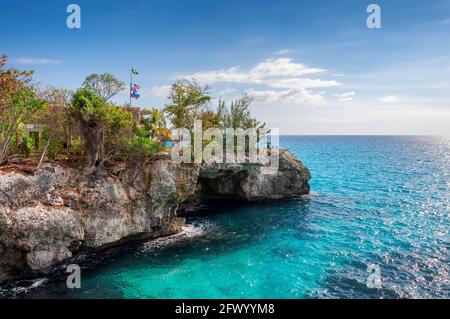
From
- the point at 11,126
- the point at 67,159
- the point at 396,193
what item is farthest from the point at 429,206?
the point at 11,126

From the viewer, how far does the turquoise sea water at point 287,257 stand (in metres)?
17.0

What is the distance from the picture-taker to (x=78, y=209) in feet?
64.1

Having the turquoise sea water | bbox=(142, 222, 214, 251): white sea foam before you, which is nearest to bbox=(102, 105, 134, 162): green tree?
bbox=(142, 222, 214, 251): white sea foam

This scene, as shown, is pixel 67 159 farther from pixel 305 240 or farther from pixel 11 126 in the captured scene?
pixel 305 240

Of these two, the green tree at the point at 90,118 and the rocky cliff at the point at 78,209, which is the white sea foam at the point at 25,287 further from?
the green tree at the point at 90,118

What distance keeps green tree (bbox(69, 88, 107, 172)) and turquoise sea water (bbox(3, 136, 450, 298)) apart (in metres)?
7.62

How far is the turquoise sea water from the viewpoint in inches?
669

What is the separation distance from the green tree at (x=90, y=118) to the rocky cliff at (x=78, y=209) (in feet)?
5.72

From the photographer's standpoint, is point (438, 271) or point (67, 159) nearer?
point (438, 271)

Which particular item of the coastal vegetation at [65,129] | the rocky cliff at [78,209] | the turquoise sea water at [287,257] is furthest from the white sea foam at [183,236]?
the coastal vegetation at [65,129]

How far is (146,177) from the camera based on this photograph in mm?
23484

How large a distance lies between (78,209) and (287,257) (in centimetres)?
1481

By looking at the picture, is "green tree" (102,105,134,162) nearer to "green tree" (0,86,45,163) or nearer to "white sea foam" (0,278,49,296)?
"green tree" (0,86,45,163)
